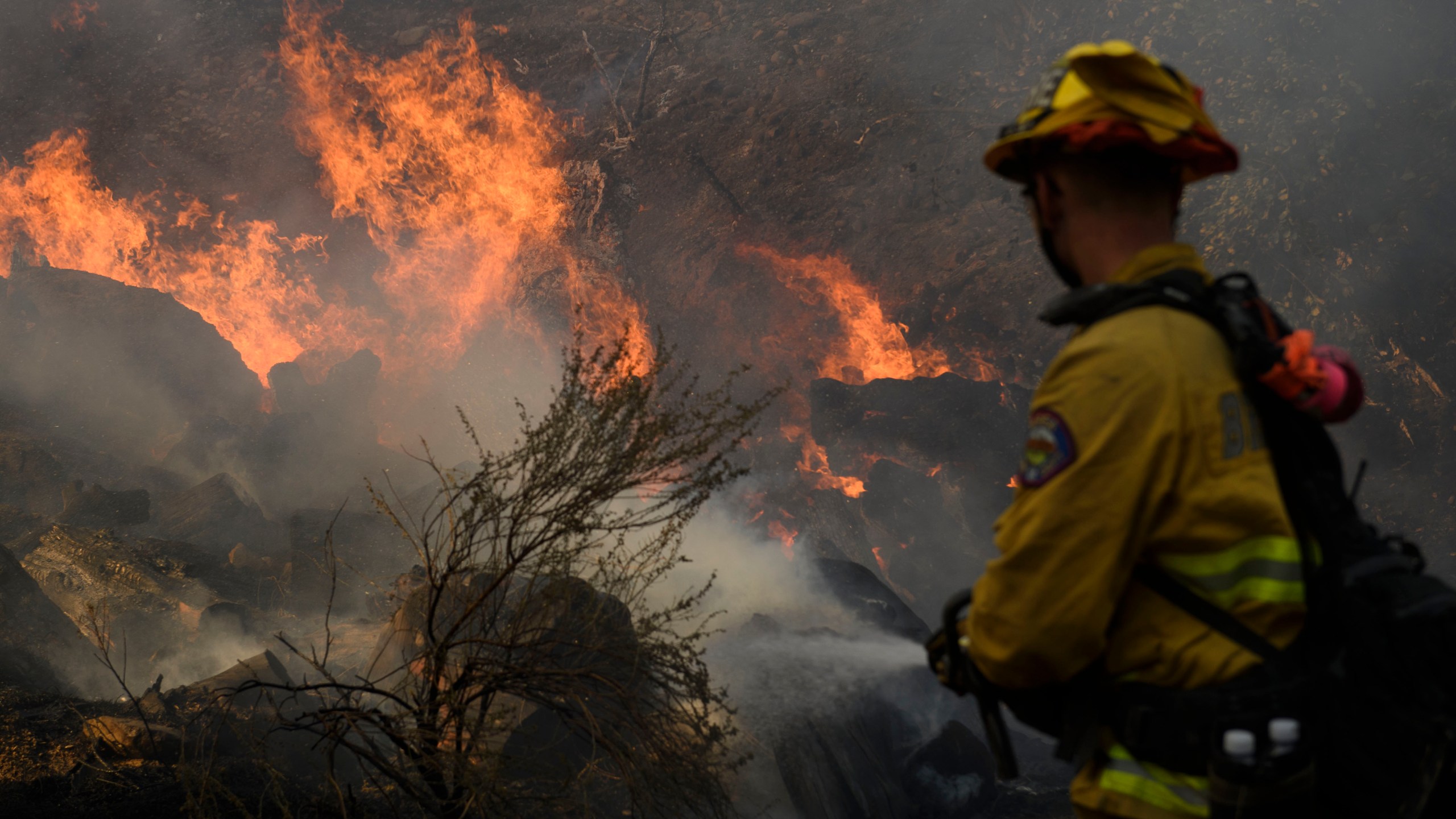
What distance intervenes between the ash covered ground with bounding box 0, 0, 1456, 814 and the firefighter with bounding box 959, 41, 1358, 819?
8.57 meters

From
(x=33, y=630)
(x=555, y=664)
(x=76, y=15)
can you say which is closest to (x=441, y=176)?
(x=76, y=15)

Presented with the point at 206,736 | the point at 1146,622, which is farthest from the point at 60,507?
the point at 1146,622

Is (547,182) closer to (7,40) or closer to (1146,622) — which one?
(7,40)

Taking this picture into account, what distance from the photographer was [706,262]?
50.5 ft

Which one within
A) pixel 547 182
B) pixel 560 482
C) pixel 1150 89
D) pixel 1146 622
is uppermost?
pixel 547 182

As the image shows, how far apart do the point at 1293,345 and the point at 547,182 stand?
16457 millimetres

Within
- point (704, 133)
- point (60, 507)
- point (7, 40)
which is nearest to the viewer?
point (60, 507)

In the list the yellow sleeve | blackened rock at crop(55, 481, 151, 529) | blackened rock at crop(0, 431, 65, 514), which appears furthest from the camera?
blackened rock at crop(0, 431, 65, 514)

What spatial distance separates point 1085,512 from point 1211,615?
A: 314 mm

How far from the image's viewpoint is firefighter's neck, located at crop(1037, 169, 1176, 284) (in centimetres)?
157

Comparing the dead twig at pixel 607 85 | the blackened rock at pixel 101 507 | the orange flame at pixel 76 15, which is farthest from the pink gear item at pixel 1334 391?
the orange flame at pixel 76 15

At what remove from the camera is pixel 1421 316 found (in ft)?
33.6

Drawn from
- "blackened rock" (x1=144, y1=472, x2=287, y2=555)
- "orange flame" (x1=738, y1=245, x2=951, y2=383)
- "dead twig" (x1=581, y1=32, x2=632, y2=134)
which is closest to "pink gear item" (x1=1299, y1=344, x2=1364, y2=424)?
"orange flame" (x1=738, y1=245, x2=951, y2=383)

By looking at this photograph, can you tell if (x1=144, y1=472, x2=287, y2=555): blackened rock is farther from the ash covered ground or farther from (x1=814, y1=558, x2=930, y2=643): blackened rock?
(x1=814, y1=558, x2=930, y2=643): blackened rock
